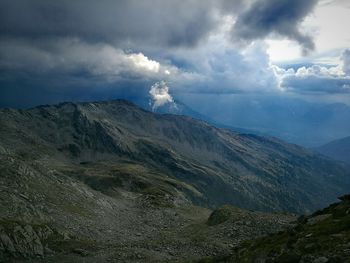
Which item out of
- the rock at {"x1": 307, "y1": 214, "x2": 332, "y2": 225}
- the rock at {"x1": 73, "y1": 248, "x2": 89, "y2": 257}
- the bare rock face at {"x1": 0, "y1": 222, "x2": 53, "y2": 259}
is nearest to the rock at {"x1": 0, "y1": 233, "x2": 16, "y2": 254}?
the bare rock face at {"x1": 0, "y1": 222, "x2": 53, "y2": 259}

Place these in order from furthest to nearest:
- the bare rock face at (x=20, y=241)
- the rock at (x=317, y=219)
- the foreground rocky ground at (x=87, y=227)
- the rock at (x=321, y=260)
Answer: the foreground rocky ground at (x=87, y=227) → the bare rock face at (x=20, y=241) → the rock at (x=317, y=219) → the rock at (x=321, y=260)

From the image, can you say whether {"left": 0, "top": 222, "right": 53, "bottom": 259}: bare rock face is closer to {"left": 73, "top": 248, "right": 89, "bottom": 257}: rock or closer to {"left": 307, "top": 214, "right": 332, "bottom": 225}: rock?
{"left": 73, "top": 248, "right": 89, "bottom": 257}: rock

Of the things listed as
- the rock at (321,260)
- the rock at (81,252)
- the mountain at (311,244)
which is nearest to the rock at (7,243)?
the rock at (81,252)

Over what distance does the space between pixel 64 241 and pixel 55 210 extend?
22761 mm

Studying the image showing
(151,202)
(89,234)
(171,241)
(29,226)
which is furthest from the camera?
(151,202)

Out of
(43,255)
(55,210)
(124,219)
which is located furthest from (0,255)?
(124,219)

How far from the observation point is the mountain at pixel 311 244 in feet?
94.2

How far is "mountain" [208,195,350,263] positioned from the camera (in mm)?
28703

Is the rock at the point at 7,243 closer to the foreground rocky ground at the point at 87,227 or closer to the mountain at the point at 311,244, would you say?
the foreground rocky ground at the point at 87,227

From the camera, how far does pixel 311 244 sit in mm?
31062

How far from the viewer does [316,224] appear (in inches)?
1534

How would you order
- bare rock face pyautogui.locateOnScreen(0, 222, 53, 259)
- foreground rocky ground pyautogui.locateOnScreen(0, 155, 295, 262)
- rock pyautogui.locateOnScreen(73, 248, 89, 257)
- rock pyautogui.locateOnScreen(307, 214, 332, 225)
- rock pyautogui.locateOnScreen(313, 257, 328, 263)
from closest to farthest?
rock pyautogui.locateOnScreen(313, 257, 328, 263)
rock pyautogui.locateOnScreen(307, 214, 332, 225)
rock pyautogui.locateOnScreen(73, 248, 89, 257)
bare rock face pyautogui.locateOnScreen(0, 222, 53, 259)
foreground rocky ground pyautogui.locateOnScreen(0, 155, 295, 262)

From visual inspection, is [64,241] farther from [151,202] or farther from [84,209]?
[151,202]

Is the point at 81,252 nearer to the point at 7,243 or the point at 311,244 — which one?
the point at 7,243
